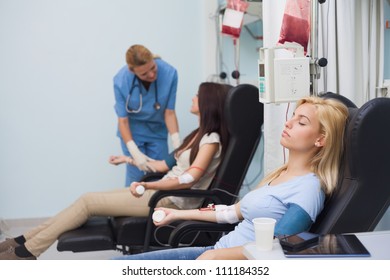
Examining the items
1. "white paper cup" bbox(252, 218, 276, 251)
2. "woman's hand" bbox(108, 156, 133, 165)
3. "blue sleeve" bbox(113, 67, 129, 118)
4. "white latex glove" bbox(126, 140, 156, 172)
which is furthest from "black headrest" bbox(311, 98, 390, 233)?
"blue sleeve" bbox(113, 67, 129, 118)

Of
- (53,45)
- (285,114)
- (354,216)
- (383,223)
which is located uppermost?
(53,45)

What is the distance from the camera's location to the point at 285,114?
7.64ft

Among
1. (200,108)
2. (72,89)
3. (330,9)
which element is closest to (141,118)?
(72,89)

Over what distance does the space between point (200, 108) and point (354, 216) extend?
3.62 ft

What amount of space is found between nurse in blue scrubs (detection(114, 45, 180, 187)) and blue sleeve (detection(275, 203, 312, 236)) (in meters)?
1.65

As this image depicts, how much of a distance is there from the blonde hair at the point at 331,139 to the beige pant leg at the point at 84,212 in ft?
3.48

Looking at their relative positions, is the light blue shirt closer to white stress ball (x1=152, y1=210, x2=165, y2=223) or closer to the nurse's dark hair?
white stress ball (x1=152, y1=210, x2=165, y2=223)

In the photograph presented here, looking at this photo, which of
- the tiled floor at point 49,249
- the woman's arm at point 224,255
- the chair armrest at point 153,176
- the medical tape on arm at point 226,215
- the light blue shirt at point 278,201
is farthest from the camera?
the tiled floor at point 49,249

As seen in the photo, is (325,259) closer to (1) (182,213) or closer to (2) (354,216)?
(2) (354,216)

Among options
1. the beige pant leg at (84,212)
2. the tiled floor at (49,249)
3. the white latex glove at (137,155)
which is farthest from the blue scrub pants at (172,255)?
the tiled floor at (49,249)

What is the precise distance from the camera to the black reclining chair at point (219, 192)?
2336 mm

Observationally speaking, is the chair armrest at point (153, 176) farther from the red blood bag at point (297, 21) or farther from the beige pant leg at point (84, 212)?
the red blood bag at point (297, 21)

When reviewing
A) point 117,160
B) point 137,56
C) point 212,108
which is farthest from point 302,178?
point 137,56

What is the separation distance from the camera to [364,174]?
5.15 ft
